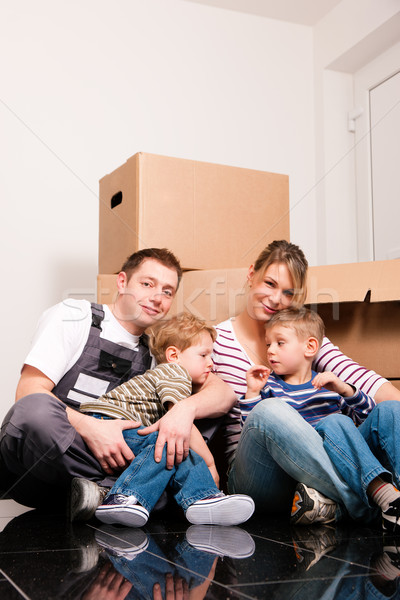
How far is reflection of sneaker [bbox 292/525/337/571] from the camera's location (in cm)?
81

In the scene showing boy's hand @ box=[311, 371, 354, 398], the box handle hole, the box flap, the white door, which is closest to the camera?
boy's hand @ box=[311, 371, 354, 398]

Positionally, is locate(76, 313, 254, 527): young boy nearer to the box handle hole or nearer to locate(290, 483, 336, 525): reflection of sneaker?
locate(290, 483, 336, 525): reflection of sneaker

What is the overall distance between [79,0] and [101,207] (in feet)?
3.02

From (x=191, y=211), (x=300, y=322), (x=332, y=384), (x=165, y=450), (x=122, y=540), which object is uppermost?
(x=191, y=211)

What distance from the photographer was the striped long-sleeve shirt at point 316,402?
3.98 feet

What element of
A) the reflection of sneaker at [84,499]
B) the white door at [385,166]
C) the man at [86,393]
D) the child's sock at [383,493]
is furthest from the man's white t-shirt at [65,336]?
the white door at [385,166]

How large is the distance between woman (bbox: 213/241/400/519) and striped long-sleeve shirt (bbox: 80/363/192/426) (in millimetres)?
159

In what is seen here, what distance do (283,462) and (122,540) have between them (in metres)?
0.31

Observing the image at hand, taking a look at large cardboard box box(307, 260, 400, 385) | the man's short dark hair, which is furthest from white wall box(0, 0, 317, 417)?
large cardboard box box(307, 260, 400, 385)

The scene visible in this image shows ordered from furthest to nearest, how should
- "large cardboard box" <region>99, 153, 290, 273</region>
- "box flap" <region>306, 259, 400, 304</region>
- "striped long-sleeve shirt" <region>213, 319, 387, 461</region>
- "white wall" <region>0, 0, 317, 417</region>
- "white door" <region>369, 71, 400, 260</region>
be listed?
1. "white door" <region>369, 71, 400, 260</region>
2. "white wall" <region>0, 0, 317, 417</region>
3. "large cardboard box" <region>99, 153, 290, 273</region>
4. "box flap" <region>306, 259, 400, 304</region>
5. "striped long-sleeve shirt" <region>213, 319, 387, 461</region>

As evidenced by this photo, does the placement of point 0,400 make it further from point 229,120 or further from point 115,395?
point 229,120

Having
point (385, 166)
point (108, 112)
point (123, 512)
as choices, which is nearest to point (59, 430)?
point (123, 512)

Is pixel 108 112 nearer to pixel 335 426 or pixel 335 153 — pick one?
pixel 335 153

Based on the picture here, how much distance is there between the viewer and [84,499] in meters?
1.06
